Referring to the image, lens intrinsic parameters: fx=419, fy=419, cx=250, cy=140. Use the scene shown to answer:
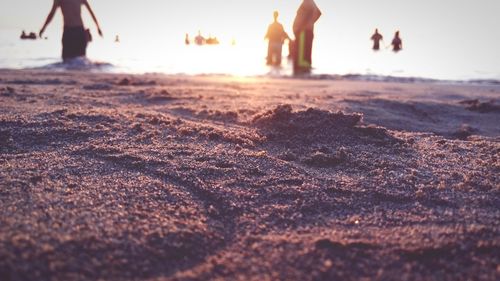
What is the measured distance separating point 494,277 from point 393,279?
230mm

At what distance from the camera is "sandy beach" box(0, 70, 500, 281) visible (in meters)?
0.94

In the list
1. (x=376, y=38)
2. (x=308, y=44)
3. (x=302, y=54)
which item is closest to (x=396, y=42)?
(x=376, y=38)

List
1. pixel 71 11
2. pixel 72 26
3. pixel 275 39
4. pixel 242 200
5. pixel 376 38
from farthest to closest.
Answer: pixel 376 38
pixel 275 39
pixel 72 26
pixel 71 11
pixel 242 200

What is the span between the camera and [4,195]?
123cm

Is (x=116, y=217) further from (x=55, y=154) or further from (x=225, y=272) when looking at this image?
(x=55, y=154)

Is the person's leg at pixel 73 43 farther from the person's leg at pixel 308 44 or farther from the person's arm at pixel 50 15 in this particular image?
the person's leg at pixel 308 44

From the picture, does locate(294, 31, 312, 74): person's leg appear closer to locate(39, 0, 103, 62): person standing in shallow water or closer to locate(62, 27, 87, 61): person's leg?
locate(39, 0, 103, 62): person standing in shallow water

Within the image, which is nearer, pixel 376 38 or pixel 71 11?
pixel 71 11

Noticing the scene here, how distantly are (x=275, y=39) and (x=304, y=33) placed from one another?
2.15 metres

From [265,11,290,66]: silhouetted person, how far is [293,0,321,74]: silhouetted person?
4.45 feet

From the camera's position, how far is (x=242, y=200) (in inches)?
51.7

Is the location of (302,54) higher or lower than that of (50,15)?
lower

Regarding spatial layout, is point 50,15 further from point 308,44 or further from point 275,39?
point 275,39

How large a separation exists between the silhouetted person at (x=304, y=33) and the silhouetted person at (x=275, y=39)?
1.36 meters
